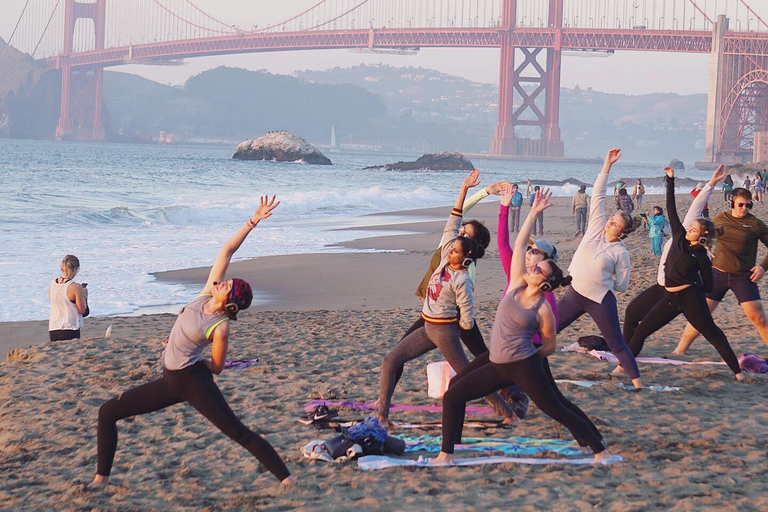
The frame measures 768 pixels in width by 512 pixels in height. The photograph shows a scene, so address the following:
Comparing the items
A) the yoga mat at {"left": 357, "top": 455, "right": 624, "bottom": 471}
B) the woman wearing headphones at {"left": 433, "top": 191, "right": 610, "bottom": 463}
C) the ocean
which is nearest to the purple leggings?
the yoga mat at {"left": 357, "top": 455, "right": 624, "bottom": 471}

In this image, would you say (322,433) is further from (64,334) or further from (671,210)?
(64,334)

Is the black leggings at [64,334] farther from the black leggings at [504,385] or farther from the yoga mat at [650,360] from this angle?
the yoga mat at [650,360]

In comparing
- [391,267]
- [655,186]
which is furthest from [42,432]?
[655,186]

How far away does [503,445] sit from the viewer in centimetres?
469

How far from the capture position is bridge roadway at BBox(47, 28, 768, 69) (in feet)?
267

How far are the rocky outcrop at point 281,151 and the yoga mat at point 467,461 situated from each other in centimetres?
6807

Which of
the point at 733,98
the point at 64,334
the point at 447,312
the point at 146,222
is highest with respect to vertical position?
the point at 733,98

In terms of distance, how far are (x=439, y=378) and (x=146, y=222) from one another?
18572 mm

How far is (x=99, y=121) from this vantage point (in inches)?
5027

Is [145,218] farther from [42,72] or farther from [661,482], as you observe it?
[42,72]

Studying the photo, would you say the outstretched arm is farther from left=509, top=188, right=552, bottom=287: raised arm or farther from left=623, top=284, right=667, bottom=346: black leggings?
left=623, top=284, right=667, bottom=346: black leggings

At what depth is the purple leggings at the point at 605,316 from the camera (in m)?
5.51

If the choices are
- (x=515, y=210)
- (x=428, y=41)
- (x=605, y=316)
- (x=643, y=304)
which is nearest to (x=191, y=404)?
(x=605, y=316)

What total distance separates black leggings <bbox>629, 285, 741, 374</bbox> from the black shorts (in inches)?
18.5
